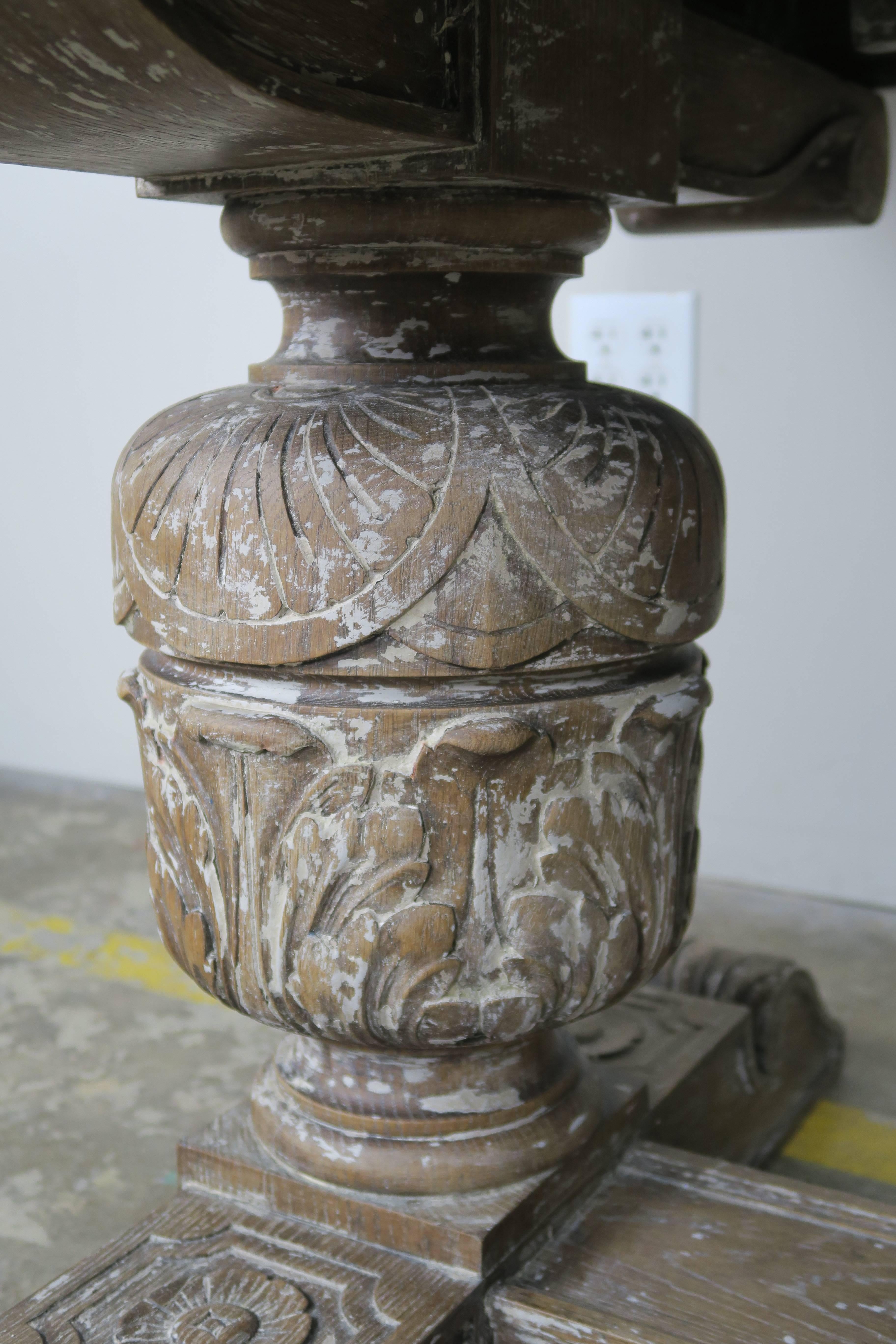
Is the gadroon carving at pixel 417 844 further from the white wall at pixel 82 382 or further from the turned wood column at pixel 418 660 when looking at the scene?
the white wall at pixel 82 382

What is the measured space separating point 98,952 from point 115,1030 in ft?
0.90

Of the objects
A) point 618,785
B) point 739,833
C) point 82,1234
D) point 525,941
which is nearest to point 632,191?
point 618,785

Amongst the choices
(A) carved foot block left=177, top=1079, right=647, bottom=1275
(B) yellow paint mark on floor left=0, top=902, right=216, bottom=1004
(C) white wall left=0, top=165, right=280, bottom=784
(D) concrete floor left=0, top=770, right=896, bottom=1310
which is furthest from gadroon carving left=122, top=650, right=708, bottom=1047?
(C) white wall left=0, top=165, right=280, bottom=784

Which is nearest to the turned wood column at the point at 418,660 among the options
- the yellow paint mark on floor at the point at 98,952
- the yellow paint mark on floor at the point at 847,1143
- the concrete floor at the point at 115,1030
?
the concrete floor at the point at 115,1030

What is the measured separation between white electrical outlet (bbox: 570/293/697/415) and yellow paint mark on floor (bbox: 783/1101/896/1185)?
1.13 metres

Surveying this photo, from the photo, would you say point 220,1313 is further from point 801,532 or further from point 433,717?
point 801,532

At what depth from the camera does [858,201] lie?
1.77 metres

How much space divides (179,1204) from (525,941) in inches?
15.7

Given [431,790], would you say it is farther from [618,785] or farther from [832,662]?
[832,662]

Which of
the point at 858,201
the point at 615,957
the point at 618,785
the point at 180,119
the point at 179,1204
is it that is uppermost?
the point at 858,201

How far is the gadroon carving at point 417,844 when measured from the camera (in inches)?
35.4

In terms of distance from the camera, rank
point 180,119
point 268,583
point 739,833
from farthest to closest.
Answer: point 739,833
point 268,583
point 180,119

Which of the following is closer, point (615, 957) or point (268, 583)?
point (268, 583)

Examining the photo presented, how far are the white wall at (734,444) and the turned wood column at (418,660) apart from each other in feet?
3.54
